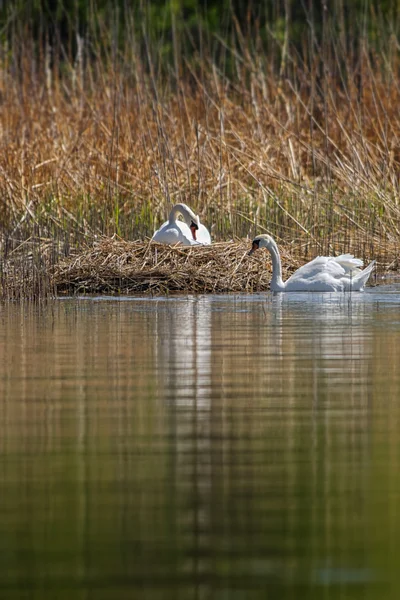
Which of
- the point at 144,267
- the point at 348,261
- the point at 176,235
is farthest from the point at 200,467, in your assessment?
the point at 176,235

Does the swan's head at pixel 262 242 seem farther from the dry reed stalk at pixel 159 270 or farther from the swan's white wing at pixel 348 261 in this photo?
the swan's white wing at pixel 348 261

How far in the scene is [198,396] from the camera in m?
6.21

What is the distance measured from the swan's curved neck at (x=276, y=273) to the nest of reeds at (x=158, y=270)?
473 millimetres

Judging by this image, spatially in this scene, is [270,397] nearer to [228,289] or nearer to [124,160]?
[228,289]

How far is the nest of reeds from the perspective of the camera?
13297mm

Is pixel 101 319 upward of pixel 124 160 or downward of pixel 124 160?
downward

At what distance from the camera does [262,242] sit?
1315cm

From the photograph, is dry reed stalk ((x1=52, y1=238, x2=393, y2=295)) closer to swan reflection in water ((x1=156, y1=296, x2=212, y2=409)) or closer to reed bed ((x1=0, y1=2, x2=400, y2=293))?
reed bed ((x1=0, y1=2, x2=400, y2=293))

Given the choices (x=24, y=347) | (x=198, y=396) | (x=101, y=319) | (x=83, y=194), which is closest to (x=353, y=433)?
(x=198, y=396)

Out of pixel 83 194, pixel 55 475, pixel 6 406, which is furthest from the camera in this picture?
pixel 83 194

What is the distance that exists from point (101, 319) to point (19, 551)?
254 inches

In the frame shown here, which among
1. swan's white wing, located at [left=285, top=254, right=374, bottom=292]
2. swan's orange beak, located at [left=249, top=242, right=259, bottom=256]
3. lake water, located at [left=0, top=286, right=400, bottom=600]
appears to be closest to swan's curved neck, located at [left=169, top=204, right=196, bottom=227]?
swan's orange beak, located at [left=249, top=242, right=259, bottom=256]

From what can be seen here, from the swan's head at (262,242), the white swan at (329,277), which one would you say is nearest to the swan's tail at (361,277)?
the white swan at (329,277)

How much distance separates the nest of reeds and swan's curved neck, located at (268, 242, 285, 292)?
0.47 meters
